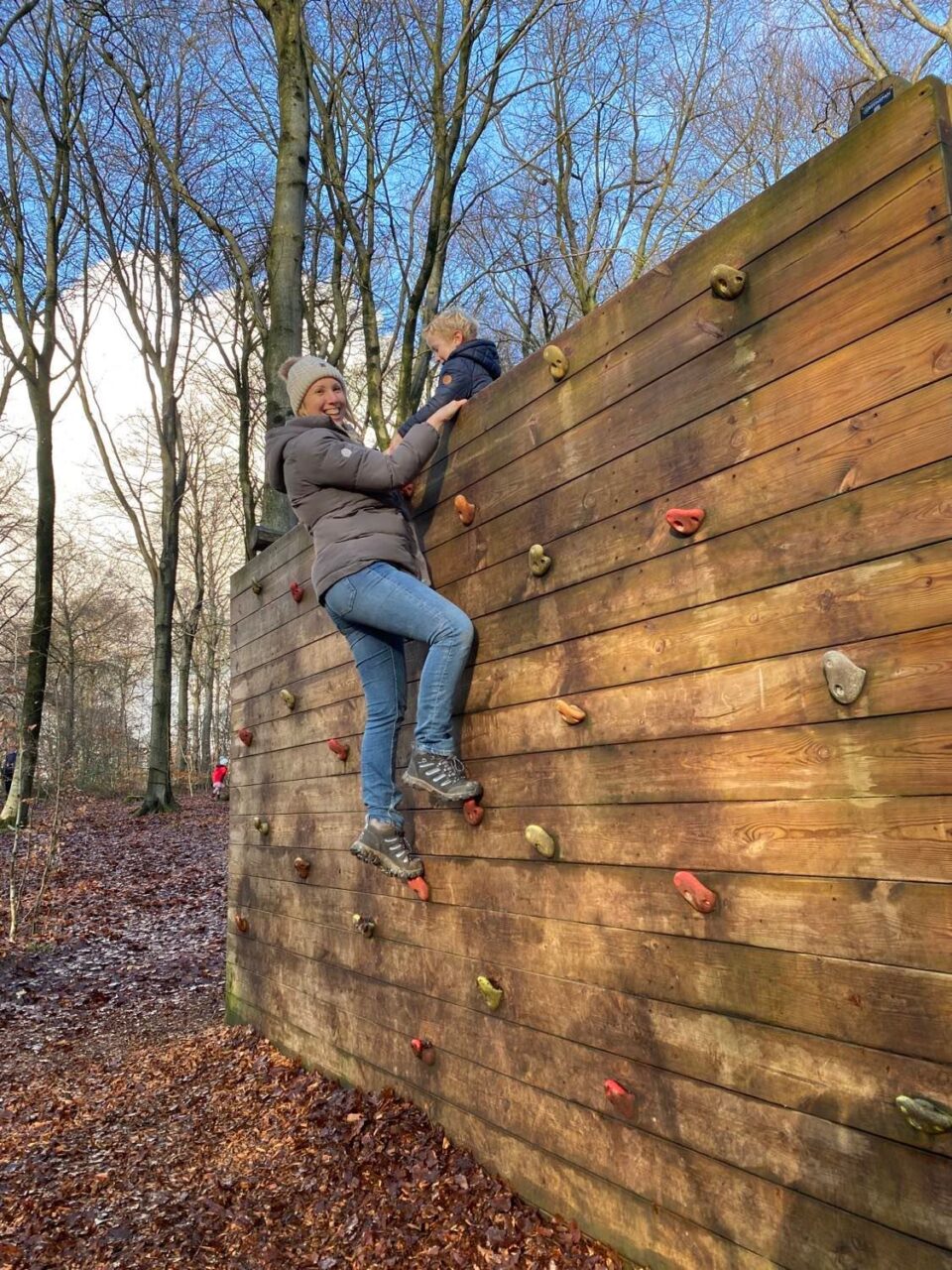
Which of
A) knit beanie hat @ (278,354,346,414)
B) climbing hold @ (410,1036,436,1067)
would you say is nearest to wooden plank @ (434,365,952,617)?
knit beanie hat @ (278,354,346,414)

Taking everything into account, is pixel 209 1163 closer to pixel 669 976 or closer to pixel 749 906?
pixel 669 976

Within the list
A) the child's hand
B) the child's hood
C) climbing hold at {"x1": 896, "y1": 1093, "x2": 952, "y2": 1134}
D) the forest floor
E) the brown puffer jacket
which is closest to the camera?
climbing hold at {"x1": 896, "y1": 1093, "x2": 952, "y2": 1134}

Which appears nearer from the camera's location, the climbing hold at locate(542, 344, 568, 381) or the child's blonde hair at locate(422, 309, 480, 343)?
the climbing hold at locate(542, 344, 568, 381)

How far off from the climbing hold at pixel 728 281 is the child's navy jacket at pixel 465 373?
137 cm

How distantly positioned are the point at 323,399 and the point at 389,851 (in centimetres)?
186

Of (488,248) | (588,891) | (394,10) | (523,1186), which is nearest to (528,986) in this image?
(588,891)

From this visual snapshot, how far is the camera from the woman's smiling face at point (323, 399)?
3662 millimetres

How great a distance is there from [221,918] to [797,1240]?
8.76m

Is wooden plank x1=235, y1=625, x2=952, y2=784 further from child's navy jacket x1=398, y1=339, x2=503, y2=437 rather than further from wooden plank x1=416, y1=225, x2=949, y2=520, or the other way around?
child's navy jacket x1=398, y1=339, x2=503, y2=437

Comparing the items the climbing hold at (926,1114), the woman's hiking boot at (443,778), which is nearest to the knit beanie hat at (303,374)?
the woman's hiking boot at (443,778)

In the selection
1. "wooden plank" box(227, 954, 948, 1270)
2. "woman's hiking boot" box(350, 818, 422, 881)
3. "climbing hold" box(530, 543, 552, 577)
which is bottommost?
"wooden plank" box(227, 954, 948, 1270)

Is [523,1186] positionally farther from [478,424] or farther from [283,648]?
[283,648]

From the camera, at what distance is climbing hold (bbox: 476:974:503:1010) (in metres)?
3.04

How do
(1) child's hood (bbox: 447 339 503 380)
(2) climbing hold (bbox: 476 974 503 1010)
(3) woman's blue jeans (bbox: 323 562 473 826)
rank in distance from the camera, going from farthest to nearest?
1. (1) child's hood (bbox: 447 339 503 380)
2. (3) woman's blue jeans (bbox: 323 562 473 826)
3. (2) climbing hold (bbox: 476 974 503 1010)
